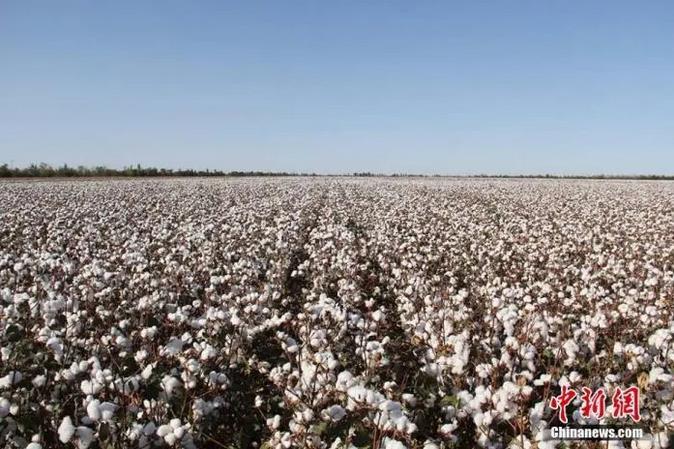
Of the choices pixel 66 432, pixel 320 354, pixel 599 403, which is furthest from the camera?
pixel 320 354

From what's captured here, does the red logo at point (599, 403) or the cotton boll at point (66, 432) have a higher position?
the cotton boll at point (66, 432)

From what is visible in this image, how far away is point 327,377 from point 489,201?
23119 millimetres

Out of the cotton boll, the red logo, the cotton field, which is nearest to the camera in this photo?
the cotton boll

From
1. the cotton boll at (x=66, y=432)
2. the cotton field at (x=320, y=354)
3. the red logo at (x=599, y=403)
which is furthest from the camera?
the red logo at (x=599, y=403)

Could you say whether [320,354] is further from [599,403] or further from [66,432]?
[599,403]

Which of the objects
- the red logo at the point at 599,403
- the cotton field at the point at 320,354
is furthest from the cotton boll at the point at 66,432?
the red logo at the point at 599,403

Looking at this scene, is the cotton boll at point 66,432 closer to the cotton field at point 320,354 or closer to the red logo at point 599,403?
the cotton field at point 320,354

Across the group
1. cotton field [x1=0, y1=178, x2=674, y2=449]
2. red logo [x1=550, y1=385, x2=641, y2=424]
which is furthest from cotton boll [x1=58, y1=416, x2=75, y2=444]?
red logo [x1=550, y1=385, x2=641, y2=424]

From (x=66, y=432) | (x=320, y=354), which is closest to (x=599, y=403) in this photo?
(x=320, y=354)

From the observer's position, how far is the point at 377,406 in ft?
9.61

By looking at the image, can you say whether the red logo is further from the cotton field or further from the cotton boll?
the cotton boll

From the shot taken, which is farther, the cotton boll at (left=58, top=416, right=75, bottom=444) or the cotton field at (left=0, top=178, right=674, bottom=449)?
the cotton field at (left=0, top=178, right=674, bottom=449)

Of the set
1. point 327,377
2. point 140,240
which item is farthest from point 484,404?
point 140,240

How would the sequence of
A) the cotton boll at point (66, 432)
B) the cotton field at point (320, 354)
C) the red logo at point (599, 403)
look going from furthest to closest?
1. the red logo at point (599, 403)
2. the cotton field at point (320, 354)
3. the cotton boll at point (66, 432)
